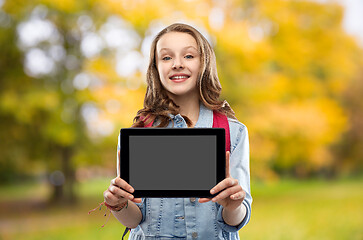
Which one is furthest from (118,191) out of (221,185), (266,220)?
(266,220)

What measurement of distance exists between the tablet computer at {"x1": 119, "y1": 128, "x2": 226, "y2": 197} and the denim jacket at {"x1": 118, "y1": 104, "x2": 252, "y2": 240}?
0.52 ft

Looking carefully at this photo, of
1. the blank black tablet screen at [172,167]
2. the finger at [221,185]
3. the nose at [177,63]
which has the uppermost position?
the nose at [177,63]

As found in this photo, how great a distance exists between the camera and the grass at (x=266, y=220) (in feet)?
22.0

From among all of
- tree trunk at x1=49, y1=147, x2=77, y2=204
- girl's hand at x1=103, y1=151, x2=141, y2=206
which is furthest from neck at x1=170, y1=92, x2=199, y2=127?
tree trunk at x1=49, y1=147, x2=77, y2=204

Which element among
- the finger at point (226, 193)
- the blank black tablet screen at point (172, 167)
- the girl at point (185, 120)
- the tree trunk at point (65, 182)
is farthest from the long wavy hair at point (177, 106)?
the tree trunk at point (65, 182)

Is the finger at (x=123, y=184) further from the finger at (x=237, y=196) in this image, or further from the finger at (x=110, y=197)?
the finger at (x=237, y=196)

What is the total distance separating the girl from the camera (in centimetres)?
123

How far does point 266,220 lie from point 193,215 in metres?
6.82

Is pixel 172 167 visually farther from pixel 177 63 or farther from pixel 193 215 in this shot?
pixel 177 63

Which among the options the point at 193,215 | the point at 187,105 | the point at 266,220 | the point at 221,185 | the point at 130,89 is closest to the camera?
the point at 221,185

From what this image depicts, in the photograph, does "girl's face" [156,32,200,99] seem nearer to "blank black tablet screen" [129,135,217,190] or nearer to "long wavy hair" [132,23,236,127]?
"long wavy hair" [132,23,236,127]

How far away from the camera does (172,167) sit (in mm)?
1115

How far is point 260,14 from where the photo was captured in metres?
8.34

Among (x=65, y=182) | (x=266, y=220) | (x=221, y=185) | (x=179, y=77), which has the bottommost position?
(x=266, y=220)
